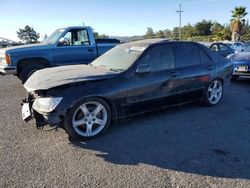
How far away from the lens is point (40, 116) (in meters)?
3.84

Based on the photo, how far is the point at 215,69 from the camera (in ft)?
18.7

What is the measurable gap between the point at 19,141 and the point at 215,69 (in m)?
4.27

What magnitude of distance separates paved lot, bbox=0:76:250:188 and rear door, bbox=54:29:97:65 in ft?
11.3

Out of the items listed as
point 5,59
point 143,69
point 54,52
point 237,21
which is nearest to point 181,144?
point 143,69

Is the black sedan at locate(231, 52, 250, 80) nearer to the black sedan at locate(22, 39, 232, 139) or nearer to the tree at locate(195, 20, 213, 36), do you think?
the black sedan at locate(22, 39, 232, 139)

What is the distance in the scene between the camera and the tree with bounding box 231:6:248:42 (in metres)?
41.1

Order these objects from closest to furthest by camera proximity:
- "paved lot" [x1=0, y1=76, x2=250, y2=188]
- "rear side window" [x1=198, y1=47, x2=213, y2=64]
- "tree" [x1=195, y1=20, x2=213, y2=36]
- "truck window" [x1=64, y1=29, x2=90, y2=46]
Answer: "paved lot" [x1=0, y1=76, x2=250, y2=188], "rear side window" [x1=198, y1=47, x2=213, y2=64], "truck window" [x1=64, y1=29, x2=90, y2=46], "tree" [x1=195, y1=20, x2=213, y2=36]

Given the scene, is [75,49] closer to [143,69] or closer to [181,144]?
[143,69]

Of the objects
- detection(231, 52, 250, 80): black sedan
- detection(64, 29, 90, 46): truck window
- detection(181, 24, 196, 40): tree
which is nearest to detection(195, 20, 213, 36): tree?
detection(181, 24, 196, 40): tree

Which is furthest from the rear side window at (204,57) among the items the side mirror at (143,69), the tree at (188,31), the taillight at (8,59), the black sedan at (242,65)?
the tree at (188,31)

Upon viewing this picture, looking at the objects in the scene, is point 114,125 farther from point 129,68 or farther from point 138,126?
point 129,68

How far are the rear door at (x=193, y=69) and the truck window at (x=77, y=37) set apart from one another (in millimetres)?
4238

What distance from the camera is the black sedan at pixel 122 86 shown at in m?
3.80

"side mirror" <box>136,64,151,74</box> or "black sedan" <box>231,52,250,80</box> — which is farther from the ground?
"side mirror" <box>136,64,151,74</box>
